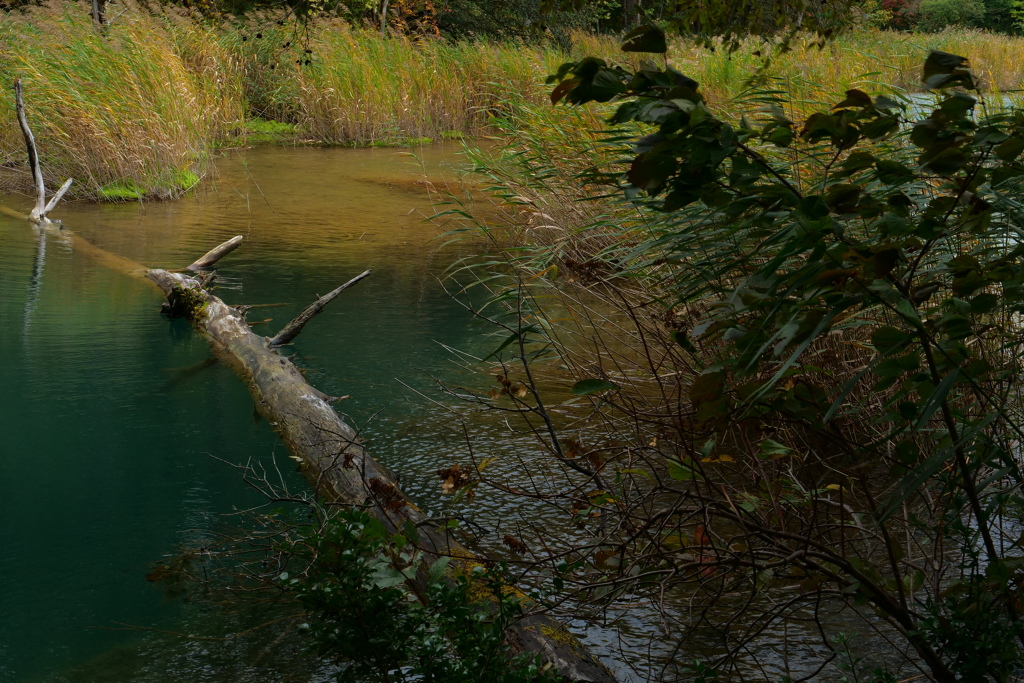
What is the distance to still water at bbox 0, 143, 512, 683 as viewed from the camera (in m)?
3.20

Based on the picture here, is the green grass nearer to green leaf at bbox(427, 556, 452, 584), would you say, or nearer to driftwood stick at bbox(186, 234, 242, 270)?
driftwood stick at bbox(186, 234, 242, 270)

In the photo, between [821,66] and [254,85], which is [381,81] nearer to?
[254,85]

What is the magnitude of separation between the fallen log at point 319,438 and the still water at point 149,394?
13 centimetres

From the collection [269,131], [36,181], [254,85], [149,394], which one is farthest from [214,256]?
[254,85]

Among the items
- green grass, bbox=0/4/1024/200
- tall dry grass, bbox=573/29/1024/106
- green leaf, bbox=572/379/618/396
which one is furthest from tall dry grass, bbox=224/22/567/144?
green leaf, bbox=572/379/618/396

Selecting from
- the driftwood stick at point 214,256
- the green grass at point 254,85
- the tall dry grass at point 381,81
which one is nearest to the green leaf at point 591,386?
the green grass at point 254,85

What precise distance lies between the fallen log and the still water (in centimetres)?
13

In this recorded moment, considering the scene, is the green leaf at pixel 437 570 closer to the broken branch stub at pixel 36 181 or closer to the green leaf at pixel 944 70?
the green leaf at pixel 944 70

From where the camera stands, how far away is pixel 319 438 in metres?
4.24

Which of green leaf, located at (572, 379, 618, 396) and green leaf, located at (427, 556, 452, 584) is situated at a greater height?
green leaf, located at (572, 379, 618, 396)

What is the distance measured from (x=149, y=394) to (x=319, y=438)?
145cm

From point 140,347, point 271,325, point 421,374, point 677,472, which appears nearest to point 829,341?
point 677,472

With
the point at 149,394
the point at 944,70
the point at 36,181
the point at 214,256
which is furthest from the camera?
the point at 36,181

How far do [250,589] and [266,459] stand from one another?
132 centimetres
